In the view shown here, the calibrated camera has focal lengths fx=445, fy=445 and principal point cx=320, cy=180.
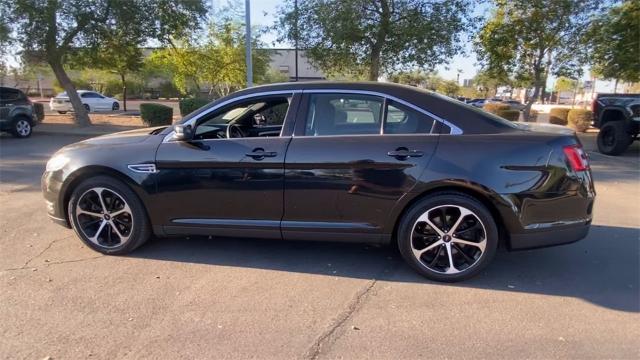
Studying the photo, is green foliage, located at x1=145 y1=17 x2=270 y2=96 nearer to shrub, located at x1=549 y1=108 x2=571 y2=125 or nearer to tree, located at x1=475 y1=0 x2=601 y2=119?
tree, located at x1=475 y1=0 x2=601 y2=119

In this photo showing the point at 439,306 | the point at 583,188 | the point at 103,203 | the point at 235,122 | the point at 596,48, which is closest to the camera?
the point at 439,306

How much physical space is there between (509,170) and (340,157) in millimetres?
1324

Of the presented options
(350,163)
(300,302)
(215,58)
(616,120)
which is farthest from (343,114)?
(215,58)

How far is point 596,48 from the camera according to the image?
49.6 ft

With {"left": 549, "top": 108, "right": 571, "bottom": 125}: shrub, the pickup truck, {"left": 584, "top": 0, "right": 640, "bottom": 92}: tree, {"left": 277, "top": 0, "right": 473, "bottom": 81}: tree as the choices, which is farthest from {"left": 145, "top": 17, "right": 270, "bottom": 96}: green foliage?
the pickup truck

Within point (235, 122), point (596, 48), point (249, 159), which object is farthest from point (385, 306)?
point (596, 48)

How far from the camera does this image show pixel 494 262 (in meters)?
4.16

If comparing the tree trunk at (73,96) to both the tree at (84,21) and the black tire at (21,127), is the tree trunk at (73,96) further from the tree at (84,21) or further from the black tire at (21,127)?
the black tire at (21,127)

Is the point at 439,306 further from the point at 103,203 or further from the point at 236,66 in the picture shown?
the point at 236,66

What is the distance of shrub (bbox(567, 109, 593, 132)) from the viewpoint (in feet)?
54.5

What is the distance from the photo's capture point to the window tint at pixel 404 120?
3.64m

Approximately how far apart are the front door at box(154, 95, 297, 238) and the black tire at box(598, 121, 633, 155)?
993cm

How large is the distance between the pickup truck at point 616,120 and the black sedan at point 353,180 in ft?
28.0

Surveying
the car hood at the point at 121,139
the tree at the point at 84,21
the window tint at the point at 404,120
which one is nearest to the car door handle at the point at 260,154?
the window tint at the point at 404,120
